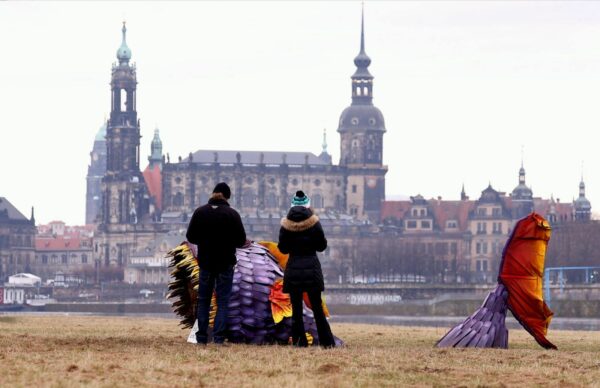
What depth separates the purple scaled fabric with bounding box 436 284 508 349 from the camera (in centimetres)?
2205

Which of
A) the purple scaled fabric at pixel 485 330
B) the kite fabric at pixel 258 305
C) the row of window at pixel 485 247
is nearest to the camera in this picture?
the kite fabric at pixel 258 305

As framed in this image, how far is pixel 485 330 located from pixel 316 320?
2.41 metres

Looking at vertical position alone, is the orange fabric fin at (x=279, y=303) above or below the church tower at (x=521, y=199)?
below

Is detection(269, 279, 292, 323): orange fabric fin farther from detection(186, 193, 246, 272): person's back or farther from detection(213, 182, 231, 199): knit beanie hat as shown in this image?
detection(213, 182, 231, 199): knit beanie hat

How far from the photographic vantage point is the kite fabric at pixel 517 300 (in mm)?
22156

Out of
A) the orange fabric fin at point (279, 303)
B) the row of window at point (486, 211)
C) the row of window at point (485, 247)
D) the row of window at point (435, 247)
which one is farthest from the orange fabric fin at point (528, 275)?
the row of window at point (486, 211)

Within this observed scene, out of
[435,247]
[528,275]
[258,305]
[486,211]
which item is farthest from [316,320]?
[486,211]

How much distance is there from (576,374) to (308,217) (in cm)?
402

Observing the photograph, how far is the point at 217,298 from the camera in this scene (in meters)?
21.0

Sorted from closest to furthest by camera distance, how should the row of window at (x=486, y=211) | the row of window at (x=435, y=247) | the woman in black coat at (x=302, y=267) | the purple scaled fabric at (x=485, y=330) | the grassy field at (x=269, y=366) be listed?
the grassy field at (x=269, y=366), the woman in black coat at (x=302, y=267), the purple scaled fabric at (x=485, y=330), the row of window at (x=435, y=247), the row of window at (x=486, y=211)

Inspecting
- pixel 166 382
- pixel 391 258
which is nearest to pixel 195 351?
pixel 166 382

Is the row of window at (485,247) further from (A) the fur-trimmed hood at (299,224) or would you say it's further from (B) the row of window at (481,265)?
(A) the fur-trimmed hood at (299,224)

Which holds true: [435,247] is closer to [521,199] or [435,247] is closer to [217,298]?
[521,199]

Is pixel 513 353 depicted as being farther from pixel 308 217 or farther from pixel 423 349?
pixel 308 217
